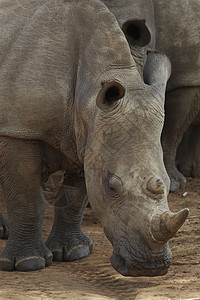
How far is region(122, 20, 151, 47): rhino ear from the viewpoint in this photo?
21.1 feet

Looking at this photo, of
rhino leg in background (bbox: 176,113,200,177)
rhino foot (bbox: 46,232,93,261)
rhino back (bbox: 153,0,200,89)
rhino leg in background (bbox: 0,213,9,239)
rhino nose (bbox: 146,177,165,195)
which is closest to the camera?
rhino nose (bbox: 146,177,165,195)

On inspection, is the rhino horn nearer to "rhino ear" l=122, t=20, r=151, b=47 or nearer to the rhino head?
the rhino head

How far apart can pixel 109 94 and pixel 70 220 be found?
1683 mm

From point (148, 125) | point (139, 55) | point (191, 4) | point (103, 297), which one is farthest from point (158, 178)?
point (191, 4)

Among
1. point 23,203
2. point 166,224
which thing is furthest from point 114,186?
point 23,203

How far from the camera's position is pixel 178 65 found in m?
8.85

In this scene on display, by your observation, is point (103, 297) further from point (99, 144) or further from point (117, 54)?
point (117, 54)

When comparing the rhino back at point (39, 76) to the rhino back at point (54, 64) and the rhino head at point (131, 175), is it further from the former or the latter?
the rhino head at point (131, 175)

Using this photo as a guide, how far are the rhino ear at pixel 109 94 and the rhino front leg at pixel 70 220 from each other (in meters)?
1.33

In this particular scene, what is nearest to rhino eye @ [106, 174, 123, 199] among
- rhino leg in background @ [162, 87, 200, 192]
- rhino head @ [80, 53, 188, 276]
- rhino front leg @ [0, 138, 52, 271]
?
rhino head @ [80, 53, 188, 276]

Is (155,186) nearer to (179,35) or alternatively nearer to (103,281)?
(103,281)

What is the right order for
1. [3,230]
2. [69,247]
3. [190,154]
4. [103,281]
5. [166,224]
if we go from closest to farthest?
[166,224], [103,281], [69,247], [3,230], [190,154]

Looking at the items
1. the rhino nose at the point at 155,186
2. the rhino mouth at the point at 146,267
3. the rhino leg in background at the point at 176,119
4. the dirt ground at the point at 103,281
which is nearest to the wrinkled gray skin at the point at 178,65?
the rhino leg in background at the point at 176,119

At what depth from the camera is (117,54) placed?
6.24 m
